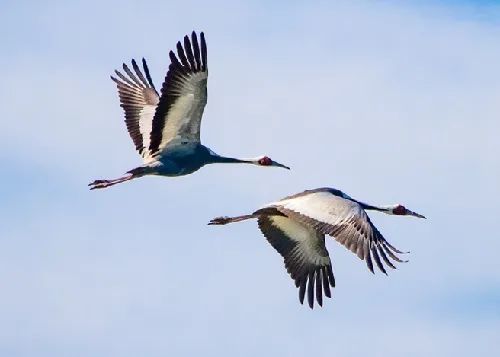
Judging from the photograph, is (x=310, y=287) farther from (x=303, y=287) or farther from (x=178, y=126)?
(x=178, y=126)

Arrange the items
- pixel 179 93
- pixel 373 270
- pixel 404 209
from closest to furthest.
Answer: pixel 373 270, pixel 179 93, pixel 404 209

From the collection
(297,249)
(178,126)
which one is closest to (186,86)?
(178,126)

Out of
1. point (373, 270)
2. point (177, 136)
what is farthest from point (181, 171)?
point (373, 270)

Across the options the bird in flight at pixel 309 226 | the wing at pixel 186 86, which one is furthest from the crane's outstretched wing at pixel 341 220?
the wing at pixel 186 86

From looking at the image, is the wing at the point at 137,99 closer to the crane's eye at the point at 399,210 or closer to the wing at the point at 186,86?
the wing at the point at 186,86

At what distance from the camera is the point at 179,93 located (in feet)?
126

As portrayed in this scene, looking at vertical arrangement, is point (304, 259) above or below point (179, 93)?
below

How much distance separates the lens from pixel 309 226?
38.5 m

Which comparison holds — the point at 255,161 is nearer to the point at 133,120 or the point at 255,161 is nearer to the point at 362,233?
the point at 133,120

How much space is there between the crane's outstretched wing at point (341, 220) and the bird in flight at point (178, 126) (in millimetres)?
2236

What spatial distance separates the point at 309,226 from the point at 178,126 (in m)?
3.18

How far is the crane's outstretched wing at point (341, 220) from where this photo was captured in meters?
35.9

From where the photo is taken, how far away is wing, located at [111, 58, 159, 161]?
4191 centimetres

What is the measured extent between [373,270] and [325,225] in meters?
2.09
